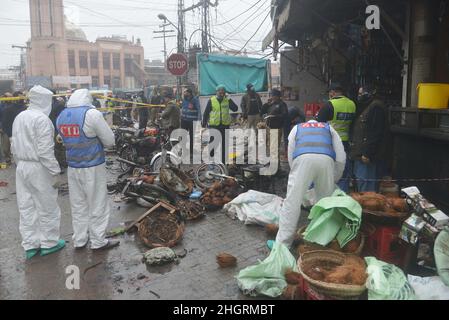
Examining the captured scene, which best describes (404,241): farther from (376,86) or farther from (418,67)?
(376,86)

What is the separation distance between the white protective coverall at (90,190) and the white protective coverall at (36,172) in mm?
264

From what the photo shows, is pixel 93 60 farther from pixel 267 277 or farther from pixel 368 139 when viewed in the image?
pixel 267 277

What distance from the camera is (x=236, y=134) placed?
9.06m

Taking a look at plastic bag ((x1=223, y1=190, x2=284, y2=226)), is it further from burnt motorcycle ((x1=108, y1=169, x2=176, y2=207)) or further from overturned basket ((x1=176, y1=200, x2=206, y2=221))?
burnt motorcycle ((x1=108, y1=169, x2=176, y2=207))

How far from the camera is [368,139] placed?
5.79 meters

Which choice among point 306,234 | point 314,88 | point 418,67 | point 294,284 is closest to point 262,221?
point 306,234

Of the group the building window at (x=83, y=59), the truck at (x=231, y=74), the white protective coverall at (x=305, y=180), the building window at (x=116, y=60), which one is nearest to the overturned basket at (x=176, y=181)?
the white protective coverall at (x=305, y=180)

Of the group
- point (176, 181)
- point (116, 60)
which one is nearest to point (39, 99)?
point (176, 181)

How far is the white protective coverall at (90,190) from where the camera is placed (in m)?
4.90

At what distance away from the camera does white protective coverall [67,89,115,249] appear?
16.1 feet

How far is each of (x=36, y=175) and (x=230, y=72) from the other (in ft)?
31.8

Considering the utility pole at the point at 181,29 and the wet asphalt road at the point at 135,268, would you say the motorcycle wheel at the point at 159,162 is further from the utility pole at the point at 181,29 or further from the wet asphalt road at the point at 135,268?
the utility pole at the point at 181,29

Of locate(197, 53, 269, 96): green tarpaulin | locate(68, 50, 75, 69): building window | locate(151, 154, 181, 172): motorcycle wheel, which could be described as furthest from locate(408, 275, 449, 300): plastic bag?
locate(68, 50, 75, 69): building window

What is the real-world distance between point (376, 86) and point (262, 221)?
3.75 meters
